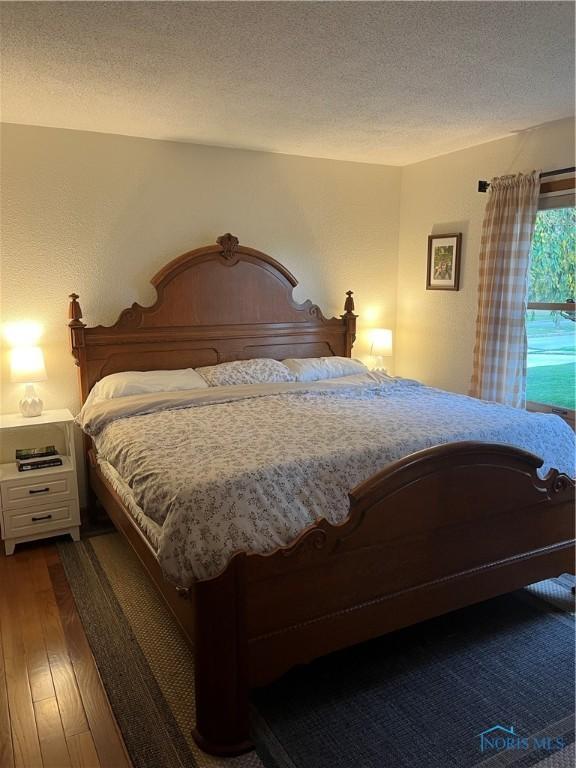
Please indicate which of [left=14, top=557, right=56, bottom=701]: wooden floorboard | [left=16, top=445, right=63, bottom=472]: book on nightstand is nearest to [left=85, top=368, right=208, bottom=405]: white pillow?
[left=16, top=445, right=63, bottom=472]: book on nightstand

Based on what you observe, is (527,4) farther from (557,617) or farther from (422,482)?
(557,617)

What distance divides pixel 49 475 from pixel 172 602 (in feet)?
4.85

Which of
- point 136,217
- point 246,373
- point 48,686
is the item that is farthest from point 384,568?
point 136,217

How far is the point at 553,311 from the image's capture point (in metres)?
3.57

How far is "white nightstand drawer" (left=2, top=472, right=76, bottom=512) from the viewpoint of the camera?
10.2ft

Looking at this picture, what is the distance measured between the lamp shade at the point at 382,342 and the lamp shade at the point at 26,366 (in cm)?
254

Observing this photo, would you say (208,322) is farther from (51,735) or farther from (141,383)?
(51,735)

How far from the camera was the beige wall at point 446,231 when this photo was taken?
358 cm

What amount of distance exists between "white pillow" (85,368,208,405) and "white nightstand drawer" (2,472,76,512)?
0.49m

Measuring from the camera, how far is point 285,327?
13.9ft

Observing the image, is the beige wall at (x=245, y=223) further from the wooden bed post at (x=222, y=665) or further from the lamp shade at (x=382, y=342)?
the wooden bed post at (x=222, y=665)

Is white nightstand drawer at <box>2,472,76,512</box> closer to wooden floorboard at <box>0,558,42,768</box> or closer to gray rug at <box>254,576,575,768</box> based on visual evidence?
wooden floorboard at <box>0,558,42,768</box>

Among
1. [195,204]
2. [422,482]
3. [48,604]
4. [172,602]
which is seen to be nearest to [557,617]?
[422,482]

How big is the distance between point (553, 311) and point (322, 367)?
157 cm
